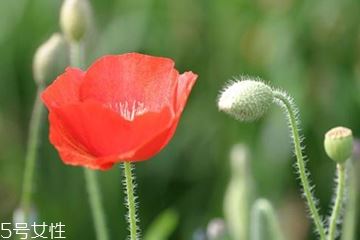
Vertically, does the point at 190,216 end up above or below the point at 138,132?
above

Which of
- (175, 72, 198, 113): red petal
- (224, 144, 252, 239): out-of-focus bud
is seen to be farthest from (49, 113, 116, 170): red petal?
(224, 144, 252, 239): out-of-focus bud

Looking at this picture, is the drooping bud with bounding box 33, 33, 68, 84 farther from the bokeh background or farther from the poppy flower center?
the bokeh background

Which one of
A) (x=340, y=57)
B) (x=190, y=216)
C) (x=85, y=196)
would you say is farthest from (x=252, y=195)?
(x=340, y=57)

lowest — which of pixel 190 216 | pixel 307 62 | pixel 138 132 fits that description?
pixel 138 132

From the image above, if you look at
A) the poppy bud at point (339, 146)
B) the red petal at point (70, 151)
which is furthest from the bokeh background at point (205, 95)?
the red petal at point (70, 151)

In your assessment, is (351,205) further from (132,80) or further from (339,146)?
(132,80)

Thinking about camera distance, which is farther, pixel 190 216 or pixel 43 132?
pixel 43 132

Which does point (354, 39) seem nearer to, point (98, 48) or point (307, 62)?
point (307, 62)
